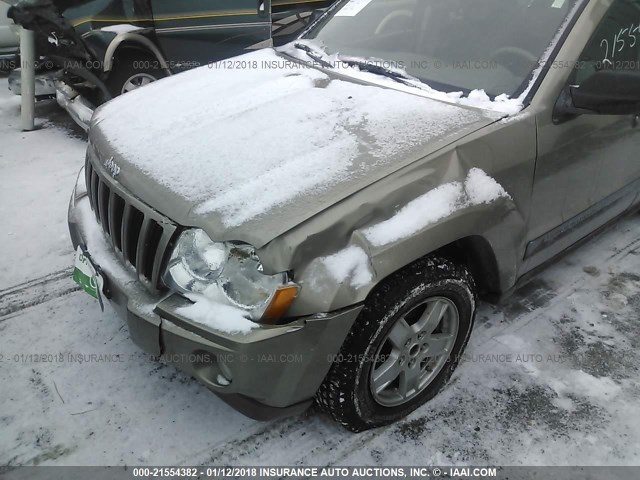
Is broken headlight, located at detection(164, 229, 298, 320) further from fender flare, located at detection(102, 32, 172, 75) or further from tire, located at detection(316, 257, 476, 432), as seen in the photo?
fender flare, located at detection(102, 32, 172, 75)

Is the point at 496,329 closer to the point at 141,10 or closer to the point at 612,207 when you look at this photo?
the point at 612,207

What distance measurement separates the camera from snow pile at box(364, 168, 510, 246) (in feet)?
5.62

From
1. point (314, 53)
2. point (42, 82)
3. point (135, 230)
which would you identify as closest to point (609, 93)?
point (314, 53)

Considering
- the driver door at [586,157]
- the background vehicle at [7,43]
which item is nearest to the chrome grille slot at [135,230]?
the driver door at [586,157]

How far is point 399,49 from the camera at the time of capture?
2.61m

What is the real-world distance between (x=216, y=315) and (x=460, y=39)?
1718 millimetres

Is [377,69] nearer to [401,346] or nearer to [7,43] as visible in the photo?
[401,346]

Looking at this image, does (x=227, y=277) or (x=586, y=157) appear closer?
(x=227, y=277)

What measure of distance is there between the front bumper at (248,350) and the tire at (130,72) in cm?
359

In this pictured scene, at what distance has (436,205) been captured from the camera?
181 cm

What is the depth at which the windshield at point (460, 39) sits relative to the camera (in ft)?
7.37

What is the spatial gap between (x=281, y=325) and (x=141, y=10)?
431 centimetres

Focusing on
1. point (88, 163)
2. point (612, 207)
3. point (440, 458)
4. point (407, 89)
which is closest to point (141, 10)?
point (88, 163)

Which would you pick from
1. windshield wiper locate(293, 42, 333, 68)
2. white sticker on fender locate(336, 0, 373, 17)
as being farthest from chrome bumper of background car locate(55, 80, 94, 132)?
white sticker on fender locate(336, 0, 373, 17)
